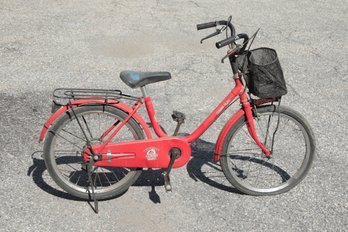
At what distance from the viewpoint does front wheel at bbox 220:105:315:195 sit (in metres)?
4.15

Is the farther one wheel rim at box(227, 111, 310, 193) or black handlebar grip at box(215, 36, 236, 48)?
wheel rim at box(227, 111, 310, 193)

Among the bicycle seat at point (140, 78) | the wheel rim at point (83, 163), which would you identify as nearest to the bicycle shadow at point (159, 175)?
the wheel rim at point (83, 163)

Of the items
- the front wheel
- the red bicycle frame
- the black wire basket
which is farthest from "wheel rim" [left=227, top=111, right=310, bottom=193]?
the black wire basket

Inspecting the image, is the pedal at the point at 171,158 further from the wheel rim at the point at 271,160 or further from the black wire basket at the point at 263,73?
the black wire basket at the point at 263,73

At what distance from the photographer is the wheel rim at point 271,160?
446cm

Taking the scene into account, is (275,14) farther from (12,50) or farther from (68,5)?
(12,50)

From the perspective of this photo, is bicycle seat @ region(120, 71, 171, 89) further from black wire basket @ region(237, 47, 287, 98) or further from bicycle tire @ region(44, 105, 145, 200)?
black wire basket @ region(237, 47, 287, 98)

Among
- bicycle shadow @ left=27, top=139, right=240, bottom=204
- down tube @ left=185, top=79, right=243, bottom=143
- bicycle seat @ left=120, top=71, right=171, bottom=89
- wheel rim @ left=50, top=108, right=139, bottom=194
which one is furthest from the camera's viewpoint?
bicycle shadow @ left=27, top=139, right=240, bottom=204

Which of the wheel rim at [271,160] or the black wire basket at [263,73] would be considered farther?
the wheel rim at [271,160]

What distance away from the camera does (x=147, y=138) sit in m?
4.10

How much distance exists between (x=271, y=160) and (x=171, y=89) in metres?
1.92

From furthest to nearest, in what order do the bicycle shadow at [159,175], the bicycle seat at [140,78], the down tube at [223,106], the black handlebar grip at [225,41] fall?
1. the bicycle shadow at [159,175]
2. the down tube at [223,106]
3. the bicycle seat at [140,78]
4. the black handlebar grip at [225,41]

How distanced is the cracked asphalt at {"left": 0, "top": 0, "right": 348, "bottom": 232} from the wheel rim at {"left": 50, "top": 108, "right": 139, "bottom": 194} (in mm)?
180

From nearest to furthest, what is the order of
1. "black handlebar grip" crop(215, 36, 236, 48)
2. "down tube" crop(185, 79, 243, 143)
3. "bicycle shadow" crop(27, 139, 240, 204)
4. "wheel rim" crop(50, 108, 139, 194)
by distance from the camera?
"black handlebar grip" crop(215, 36, 236, 48), "down tube" crop(185, 79, 243, 143), "wheel rim" crop(50, 108, 139, 194), "bicycle shadow" crop(27, 139, 240, 204)
